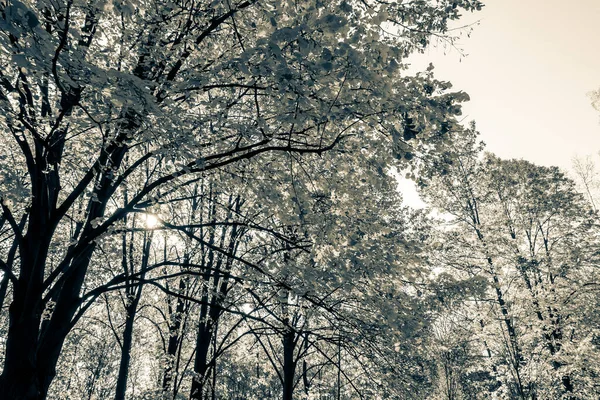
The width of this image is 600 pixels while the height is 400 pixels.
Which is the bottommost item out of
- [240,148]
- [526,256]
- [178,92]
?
[240,148]

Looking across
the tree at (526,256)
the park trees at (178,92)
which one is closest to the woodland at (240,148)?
the park trees at (178,92)

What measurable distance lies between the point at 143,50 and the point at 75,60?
1.79m

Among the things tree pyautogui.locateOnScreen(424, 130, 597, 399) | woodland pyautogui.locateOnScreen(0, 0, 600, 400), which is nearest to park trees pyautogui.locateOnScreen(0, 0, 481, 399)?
woodland pyautogui.locateOnScreen(0, 0, 600, 400)

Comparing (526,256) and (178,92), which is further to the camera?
(526,256)

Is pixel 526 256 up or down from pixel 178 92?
up

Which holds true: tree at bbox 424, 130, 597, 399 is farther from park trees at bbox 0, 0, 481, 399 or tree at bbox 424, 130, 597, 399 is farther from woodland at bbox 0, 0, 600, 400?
park trees at bbox 0, 0, 481, 399

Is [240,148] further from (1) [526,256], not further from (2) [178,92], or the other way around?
(1) [526,256]

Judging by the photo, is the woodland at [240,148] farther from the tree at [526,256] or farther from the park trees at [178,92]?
the tree at [526,256]

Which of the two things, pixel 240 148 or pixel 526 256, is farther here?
pixel 526 256

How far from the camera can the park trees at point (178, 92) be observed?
10.8ft

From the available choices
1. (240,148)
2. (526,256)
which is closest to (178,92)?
(240,148)

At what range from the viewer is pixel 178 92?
4250 millimetres

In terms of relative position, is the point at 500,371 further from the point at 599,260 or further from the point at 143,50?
the point at 143,50

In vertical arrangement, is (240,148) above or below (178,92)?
below
